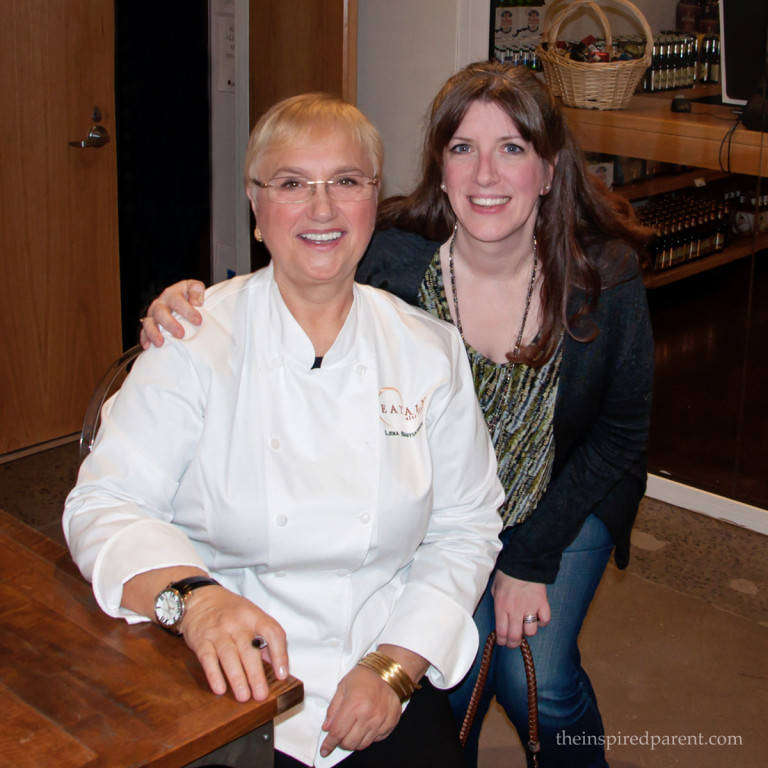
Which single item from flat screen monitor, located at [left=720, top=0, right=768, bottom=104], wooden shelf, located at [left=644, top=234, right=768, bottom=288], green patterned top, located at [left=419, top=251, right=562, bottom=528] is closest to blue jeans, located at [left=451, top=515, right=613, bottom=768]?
green patterned top, located at [left=419, top=251, right=562, bottom=528]

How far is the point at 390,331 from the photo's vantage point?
1619mm

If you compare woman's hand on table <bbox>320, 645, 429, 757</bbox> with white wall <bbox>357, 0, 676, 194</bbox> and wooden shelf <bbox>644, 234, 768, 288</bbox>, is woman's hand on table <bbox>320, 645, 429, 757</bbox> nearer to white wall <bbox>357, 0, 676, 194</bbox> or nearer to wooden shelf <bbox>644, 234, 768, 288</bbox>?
wooden shelf <bbox>644, 234, 768, 288</bbox>

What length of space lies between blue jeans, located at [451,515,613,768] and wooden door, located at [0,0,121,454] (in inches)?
89.7

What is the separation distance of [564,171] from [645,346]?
35 centimetres

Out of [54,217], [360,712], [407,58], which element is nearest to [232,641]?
[360,712]

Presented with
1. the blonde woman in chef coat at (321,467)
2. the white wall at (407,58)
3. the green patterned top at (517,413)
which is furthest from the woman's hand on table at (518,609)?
the white wall at (407,58)

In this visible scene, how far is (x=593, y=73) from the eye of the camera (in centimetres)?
313

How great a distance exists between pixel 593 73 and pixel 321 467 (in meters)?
2.11

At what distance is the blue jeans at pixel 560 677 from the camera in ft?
6.02

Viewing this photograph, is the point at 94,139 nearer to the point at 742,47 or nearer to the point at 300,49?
the point at 300,49

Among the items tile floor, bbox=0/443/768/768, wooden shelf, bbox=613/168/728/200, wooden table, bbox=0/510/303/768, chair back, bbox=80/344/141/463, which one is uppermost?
wooden shelf, bbox=613/168/728/200

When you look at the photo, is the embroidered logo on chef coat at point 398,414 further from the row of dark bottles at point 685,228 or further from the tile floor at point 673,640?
the row of dark bottles at point 685,228

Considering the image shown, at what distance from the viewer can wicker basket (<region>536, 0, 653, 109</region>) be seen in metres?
3.09

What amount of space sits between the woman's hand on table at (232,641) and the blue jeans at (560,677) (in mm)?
746
